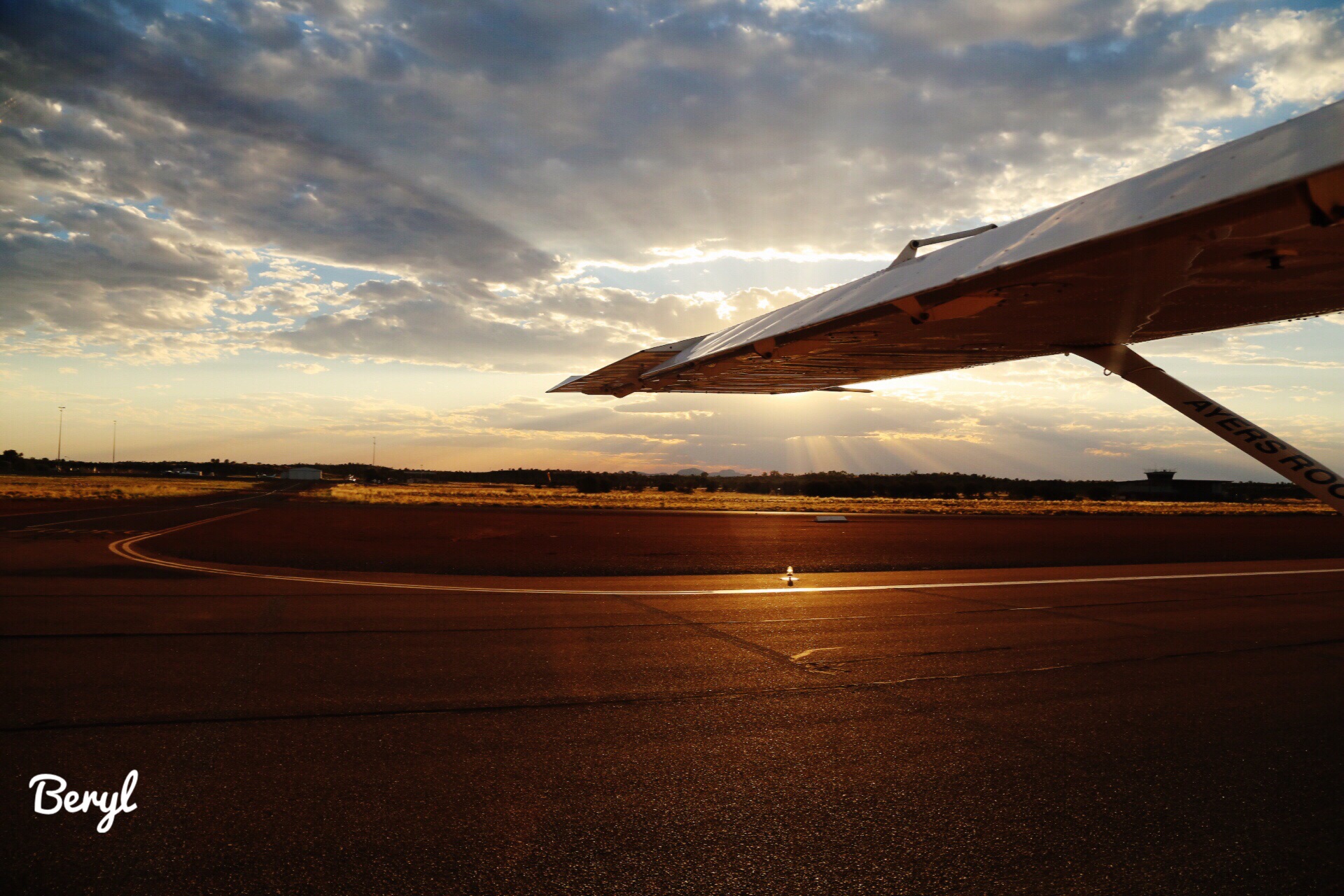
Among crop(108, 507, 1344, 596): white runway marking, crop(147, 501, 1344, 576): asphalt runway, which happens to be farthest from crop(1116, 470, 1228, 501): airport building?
crop(108, 507, 1344, 596): white runway marking

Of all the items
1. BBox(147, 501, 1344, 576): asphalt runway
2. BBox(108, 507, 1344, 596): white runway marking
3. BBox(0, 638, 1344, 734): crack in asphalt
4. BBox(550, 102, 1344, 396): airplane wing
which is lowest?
BBox(147, 501, 1344, 576): asphalt runway

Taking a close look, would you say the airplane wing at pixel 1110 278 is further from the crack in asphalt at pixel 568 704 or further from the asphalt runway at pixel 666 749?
the crack in asphalt at pixel 568 704

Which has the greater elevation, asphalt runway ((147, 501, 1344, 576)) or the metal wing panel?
the metal wing panel

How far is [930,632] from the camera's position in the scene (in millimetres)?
10312

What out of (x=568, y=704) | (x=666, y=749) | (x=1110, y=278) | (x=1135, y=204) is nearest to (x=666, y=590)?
(x=568, y=704)

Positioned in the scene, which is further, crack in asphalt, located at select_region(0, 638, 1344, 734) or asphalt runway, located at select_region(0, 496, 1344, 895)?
crack in asphalt, located at select_region(0, 638, 1344, 734)

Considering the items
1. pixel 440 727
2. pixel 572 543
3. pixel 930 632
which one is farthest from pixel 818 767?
pixel 572 543

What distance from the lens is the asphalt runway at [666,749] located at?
3955 millimetres

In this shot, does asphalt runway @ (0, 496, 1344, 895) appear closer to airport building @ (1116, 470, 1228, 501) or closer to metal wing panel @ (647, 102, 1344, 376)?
metal wing panel @ (647, 102, 1344, 376)

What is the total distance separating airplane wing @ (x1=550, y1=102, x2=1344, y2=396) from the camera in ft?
7.22

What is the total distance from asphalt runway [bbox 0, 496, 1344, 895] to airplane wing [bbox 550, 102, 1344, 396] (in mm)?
2801

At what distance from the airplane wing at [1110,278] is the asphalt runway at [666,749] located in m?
2.80

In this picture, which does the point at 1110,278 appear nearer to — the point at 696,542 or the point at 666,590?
the point at 666,590

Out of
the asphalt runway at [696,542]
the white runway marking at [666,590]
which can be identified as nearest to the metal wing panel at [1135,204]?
the white runway marking at [666,590]
